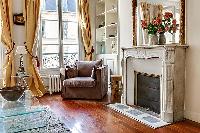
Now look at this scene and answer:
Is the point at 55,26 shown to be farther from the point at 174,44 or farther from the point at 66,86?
the point at 174,44

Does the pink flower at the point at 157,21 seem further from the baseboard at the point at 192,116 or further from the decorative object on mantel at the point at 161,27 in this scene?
the baseboard at the point at 192,116

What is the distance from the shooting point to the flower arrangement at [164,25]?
3922 millimetres

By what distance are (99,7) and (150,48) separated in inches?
130

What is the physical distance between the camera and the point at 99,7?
6934 millimetres

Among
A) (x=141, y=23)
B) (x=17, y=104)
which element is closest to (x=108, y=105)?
(x=141, y=23)

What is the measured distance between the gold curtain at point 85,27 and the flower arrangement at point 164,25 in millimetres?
2731

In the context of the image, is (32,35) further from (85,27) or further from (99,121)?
(99,121)

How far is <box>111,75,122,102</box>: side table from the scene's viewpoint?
17.0 feet

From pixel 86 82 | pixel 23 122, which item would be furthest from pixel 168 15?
pixel 23 122

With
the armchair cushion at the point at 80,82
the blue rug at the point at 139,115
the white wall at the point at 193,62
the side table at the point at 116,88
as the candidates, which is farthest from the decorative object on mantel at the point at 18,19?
the white wall at the point at 193,62

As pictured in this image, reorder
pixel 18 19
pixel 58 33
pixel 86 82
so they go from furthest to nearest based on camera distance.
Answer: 1. pixel 58 33
2. pixel 18 19
3. pixel 86 82

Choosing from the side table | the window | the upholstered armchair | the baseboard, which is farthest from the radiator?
the baseboard

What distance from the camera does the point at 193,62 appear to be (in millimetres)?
3711

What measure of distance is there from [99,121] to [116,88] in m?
1.54
